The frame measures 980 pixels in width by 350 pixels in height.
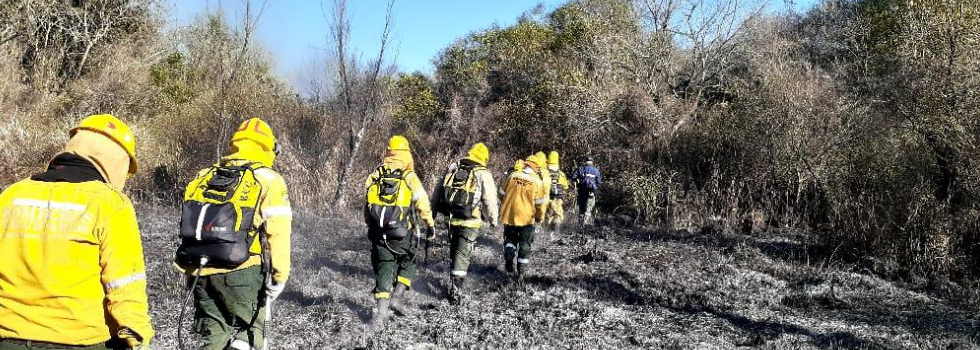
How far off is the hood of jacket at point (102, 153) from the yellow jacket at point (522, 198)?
221 inches

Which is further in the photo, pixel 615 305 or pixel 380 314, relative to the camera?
pixel 615 305

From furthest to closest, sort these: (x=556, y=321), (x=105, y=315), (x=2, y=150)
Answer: (x=2, y=150) → (x=556, y=321) → (x=105, y=315)

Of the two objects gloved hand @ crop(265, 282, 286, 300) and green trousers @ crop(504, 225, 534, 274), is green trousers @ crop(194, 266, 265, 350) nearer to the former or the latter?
gloved hand @ crop(265, 282, 286, 300)

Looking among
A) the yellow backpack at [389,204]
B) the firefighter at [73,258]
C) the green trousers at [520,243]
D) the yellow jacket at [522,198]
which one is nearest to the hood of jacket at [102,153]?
the firefighter at [73,258]

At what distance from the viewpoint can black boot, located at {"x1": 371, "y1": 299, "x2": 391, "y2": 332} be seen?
5.79 metres

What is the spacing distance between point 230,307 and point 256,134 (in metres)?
0.97

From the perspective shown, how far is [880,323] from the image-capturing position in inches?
264

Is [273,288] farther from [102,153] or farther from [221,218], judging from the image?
[102,153]

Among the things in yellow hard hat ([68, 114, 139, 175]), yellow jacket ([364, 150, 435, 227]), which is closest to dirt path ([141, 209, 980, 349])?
yellow jacket ([364, 150, 435, 227])

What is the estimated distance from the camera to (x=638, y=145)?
16.7 meters

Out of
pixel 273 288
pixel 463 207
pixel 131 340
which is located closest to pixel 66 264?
pixel 131 340

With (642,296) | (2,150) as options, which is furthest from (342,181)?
(642,296)

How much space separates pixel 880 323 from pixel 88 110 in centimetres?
1689

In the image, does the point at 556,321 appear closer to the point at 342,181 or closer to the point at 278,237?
the point at 278,237
